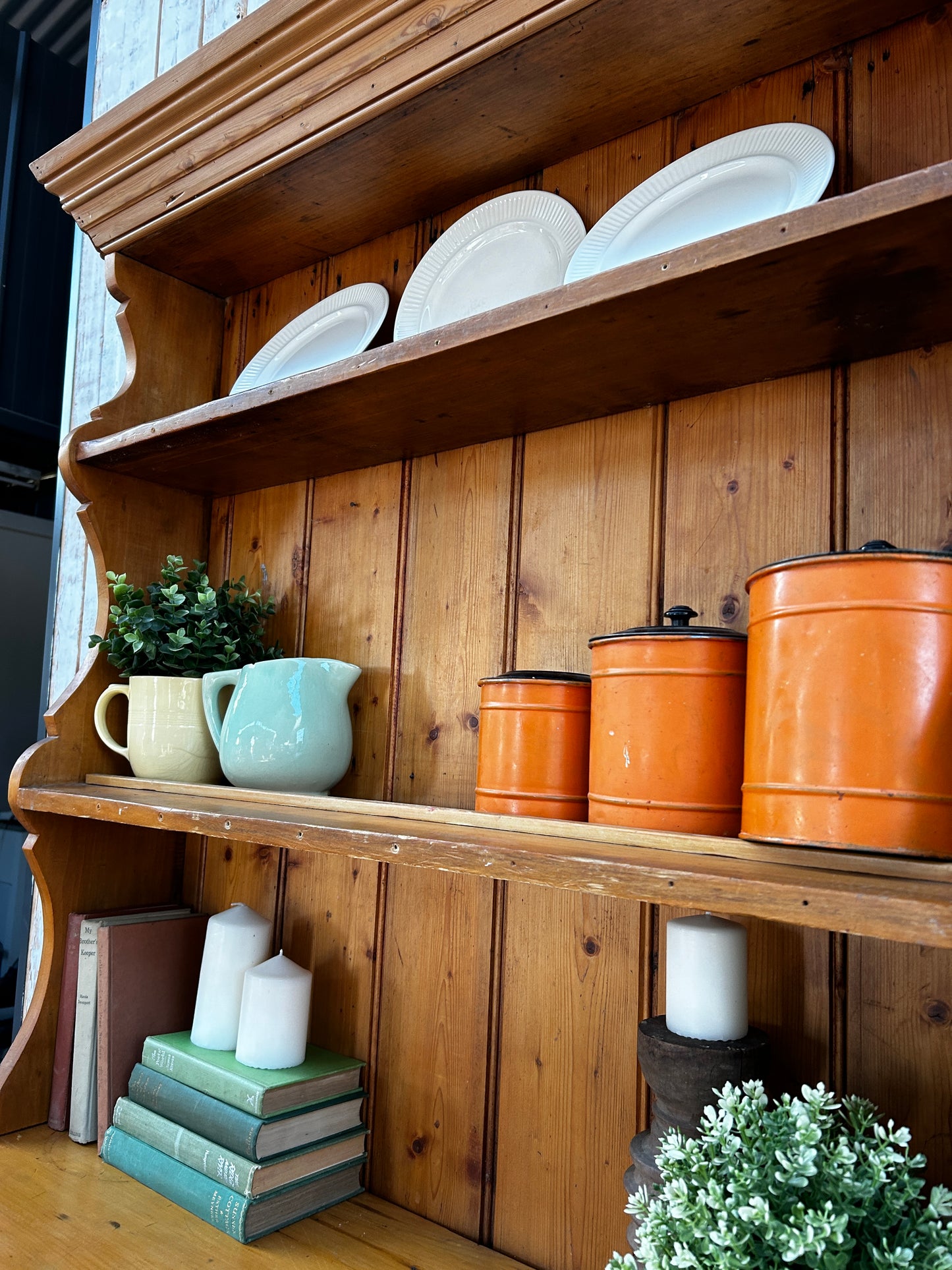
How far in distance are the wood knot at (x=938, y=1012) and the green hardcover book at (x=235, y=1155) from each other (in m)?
0.61

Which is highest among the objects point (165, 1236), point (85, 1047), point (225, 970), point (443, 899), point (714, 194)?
point (714, 194)

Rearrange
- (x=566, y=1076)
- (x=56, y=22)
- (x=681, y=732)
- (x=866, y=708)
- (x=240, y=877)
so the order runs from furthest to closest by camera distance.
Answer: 1. (x=56, y=22)
2. (x=240, y=877)
3. (x=566, y=1076)
4. (x=681, y=732)
5. (x=866, y=708)

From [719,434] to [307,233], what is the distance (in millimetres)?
607

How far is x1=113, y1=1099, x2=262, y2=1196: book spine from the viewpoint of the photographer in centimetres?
93

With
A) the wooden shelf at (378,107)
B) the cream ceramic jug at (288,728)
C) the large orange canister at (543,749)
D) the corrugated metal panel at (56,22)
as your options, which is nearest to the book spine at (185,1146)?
the cream ceramic jug at (288,728)

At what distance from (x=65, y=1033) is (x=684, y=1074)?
2.61 ft

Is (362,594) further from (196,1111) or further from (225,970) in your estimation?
(196,1111)

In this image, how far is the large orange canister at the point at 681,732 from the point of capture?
672mm

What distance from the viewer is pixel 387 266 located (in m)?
1.16

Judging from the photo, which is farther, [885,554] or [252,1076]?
[252,1076]

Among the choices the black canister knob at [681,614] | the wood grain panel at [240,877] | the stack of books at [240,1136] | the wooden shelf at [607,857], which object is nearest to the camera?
the wooden shelf at [607,857]

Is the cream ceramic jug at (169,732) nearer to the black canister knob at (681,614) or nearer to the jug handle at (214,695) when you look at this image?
the jug handle at (214,695)

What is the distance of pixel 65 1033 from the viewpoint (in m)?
1.16

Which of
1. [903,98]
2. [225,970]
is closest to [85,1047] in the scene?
[225,970]
